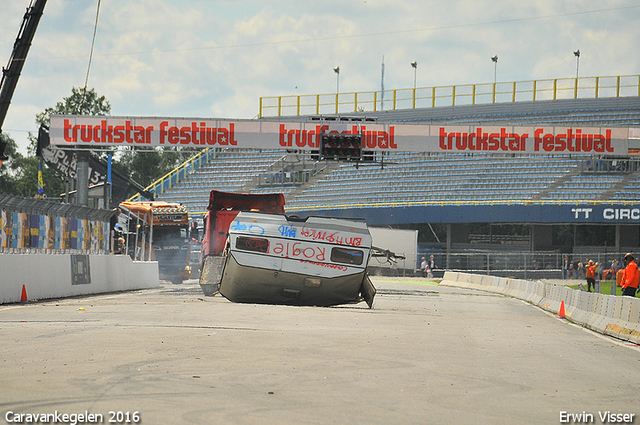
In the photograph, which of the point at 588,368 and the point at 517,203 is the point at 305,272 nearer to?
the point at 588,368

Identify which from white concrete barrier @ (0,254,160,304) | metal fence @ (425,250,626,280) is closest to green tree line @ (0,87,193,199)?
metal fence @ (425,250,626,280)

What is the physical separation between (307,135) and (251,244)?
16.9 meters

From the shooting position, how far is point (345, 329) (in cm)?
1222

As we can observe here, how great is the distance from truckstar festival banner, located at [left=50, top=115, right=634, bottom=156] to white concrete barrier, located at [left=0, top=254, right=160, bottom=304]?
331 inches

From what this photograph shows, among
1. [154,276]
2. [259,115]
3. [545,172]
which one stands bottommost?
[154,276]

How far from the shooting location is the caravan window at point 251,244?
54.3 ft

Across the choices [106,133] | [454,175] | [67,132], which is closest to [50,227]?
[106,133]

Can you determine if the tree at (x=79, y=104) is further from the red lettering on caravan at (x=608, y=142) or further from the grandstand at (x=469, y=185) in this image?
the red lettering on caravan at (x=608, y=142)

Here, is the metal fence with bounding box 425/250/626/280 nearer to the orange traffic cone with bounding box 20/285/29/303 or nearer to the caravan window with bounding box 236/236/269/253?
the caravan window with bounding box 236/236/269/253

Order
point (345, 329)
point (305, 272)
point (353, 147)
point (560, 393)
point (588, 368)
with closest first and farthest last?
point (560, 393) → point (588, 368) → point (345, 329) → point (305, 272) → point (353, 147)

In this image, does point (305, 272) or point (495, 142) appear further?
point (495, 142)

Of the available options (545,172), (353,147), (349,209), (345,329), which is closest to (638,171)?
(545,172)

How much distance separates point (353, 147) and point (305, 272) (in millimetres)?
16770

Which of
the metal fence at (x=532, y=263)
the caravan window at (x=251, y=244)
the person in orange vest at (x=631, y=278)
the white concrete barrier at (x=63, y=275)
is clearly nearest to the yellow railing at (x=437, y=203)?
the metal fence at (x=532, y=263)
